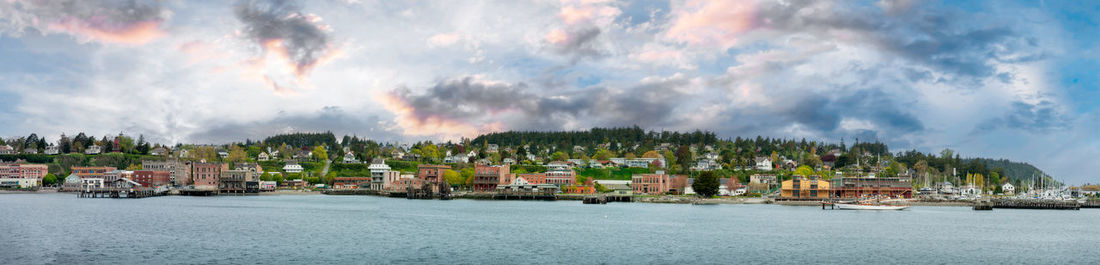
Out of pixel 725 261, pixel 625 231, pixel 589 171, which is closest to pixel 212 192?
pixel 589 171

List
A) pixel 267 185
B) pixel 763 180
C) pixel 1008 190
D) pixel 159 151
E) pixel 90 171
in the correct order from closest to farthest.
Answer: pixel 90 171 < pixel 267 185 < pixel 763 180 < pixel 1008 190 < pixel 159 151

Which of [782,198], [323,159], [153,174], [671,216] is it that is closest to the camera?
[671,216]

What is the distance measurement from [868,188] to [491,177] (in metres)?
66.1

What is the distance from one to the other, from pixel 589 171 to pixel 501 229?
11390 centimetres

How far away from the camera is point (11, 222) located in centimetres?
5766

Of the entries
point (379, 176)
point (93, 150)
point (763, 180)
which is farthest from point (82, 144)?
point (763, 180)

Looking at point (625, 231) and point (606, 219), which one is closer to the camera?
point (625, 231)

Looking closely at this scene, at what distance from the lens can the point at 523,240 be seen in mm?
48969

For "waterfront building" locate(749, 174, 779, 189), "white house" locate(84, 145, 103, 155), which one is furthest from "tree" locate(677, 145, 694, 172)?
"white house" locate(84, 145, 103, 155)

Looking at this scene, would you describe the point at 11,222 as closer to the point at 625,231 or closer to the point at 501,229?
the point at 501,229

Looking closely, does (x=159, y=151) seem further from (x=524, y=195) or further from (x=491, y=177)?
(x=524, y=195)

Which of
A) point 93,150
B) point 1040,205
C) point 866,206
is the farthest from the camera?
point 93,150

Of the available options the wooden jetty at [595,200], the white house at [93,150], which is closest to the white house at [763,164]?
the wooden jetty at [595,200]

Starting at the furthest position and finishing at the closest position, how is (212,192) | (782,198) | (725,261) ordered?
(212,192)
(782,198)
(725,261)
